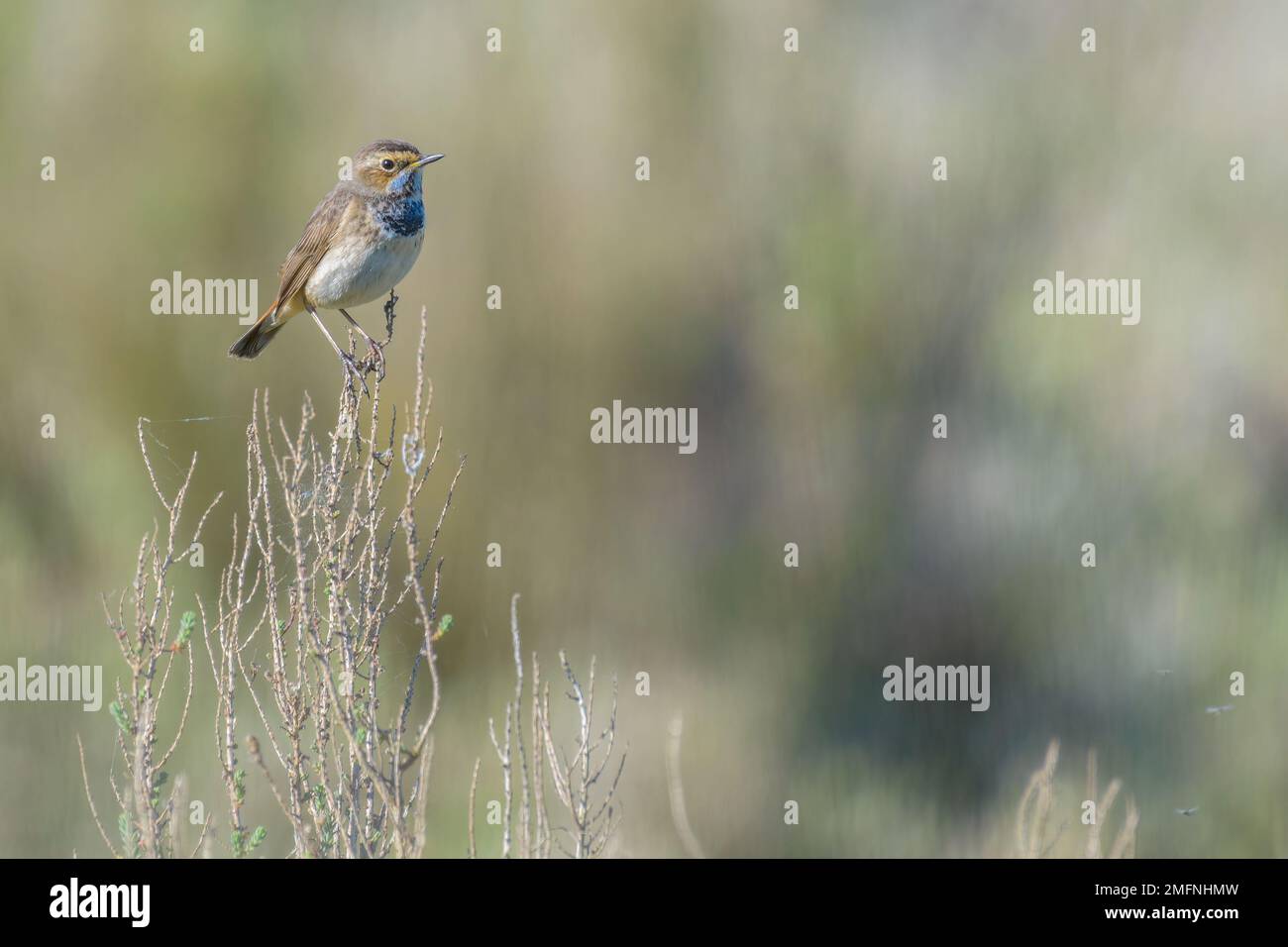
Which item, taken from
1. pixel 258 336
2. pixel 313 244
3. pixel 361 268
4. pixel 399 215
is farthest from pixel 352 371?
pixel 258 336

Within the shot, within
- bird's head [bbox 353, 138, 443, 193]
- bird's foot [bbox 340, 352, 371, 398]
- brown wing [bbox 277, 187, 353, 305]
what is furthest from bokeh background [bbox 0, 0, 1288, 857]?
bird's foot [bbox 340, 352, 371, 398]

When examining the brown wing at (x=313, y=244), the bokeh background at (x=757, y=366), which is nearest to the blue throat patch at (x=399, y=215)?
the brown wing at (x=313, y=244)

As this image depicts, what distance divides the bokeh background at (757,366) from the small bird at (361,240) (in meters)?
2.15

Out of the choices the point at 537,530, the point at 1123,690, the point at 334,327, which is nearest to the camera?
the point at 334,327

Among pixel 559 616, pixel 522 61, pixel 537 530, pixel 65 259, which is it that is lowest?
pixel 559 616

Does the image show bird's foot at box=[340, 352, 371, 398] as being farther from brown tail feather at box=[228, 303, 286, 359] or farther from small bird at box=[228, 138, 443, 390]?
brown tail feather at box=[228, 303, 286, 359]

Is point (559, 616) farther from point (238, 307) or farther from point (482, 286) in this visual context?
point (238, 307)

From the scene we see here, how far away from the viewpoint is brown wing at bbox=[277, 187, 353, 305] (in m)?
5.32

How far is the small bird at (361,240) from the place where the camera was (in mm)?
5164

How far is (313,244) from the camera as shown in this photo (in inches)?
211

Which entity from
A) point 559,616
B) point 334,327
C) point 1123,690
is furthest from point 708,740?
point 334,327

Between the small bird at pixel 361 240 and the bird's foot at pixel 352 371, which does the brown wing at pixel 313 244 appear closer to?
the small bird at pixel 361 240

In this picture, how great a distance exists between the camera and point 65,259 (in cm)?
791

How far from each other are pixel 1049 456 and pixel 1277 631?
1.69 m
